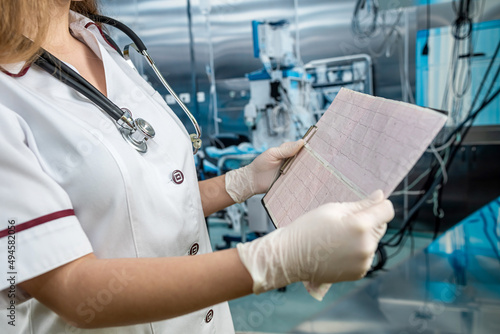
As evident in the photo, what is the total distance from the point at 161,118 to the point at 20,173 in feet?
1.24

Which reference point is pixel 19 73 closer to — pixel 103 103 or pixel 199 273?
pixel 103 103

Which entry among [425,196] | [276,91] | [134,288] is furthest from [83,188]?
[425,196]

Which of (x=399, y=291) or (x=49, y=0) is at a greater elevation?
(x=49, y=0)

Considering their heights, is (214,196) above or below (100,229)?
below

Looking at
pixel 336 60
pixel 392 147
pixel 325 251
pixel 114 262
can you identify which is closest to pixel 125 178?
pixel 114 262

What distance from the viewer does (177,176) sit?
844 millimetres

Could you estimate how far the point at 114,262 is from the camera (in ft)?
2.05

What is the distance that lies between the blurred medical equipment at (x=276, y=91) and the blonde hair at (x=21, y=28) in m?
2.01

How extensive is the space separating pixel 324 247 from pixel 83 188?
1.48ft

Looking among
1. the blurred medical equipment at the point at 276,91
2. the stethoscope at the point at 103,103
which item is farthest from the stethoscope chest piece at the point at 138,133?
the blurred medical equipment at the point at 276,91

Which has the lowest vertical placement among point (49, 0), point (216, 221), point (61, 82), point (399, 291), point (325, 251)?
point (399, 291)

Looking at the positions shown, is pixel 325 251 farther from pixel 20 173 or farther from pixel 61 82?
pixel 61 82

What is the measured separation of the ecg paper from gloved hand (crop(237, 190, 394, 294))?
4 cm

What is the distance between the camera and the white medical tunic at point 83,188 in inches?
23.7
